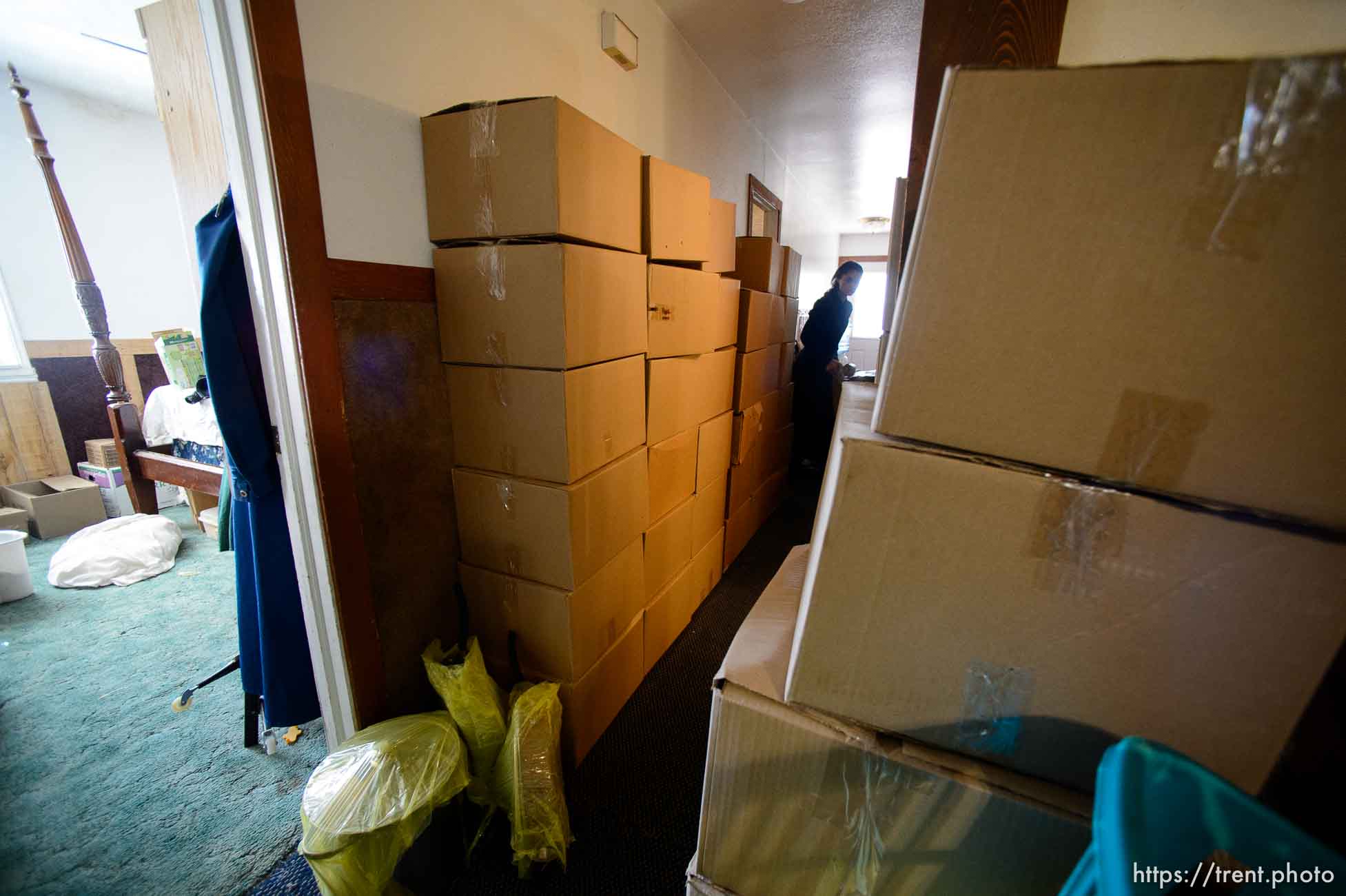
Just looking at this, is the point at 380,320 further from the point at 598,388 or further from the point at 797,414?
the point at 797,414

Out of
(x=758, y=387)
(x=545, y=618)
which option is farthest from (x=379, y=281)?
(x=758, y=387)

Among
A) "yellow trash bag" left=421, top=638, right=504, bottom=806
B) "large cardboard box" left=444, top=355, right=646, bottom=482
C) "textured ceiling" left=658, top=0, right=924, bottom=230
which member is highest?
"textured ceiling" left=658, top=0, right=924, bottom=230

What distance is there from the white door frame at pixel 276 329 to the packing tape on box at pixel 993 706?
3.86 feet

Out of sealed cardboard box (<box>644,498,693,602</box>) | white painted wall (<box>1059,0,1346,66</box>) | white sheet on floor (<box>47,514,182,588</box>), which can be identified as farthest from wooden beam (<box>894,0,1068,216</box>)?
white sheet on floor (<box>47,514,182,588</box>)

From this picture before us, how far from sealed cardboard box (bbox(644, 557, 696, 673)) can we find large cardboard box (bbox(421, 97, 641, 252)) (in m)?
1.24

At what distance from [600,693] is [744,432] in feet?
4.58

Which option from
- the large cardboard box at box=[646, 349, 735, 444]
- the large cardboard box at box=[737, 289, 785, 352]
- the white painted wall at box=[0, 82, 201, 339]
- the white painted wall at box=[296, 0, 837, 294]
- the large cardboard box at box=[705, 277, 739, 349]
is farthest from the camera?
the white painted wall at box=[0, 82, 201, 339]

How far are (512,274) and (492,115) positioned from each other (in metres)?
0.34

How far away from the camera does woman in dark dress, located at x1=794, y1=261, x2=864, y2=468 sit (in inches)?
133

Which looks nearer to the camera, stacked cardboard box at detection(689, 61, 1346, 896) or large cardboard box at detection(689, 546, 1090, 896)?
stacked cardboard box at detection(689, 61, 1346, 896)

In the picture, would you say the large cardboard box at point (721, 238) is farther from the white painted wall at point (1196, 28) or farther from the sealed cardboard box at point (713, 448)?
the white painted wall at point (1196, 28)

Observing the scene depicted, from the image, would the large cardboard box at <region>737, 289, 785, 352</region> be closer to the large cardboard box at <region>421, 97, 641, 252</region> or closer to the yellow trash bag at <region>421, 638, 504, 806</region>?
the large cardboard box at <region>421, 97, 641, 252</region>

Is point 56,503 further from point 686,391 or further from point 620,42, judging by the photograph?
point 620,42

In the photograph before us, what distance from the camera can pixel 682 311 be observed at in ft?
5.56
